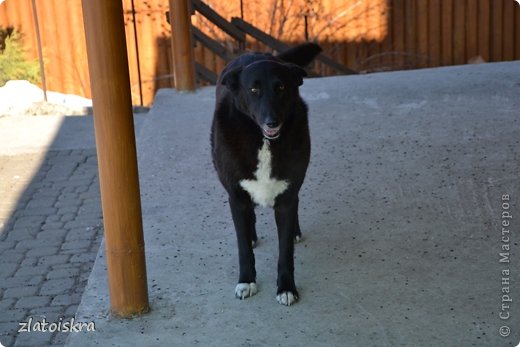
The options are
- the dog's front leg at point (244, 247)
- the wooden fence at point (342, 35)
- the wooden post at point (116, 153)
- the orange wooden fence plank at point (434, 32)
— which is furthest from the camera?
the orange wooden fence plank at point (434, 32)

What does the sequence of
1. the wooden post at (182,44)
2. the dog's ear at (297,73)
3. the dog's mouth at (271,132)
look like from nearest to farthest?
the dog's mouth at (271,132) < the dog's ear at (297,73) < the wooden post at (182,44)

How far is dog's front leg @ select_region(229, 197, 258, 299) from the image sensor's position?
3707 millimetres

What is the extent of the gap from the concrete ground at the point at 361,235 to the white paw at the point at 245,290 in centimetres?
3

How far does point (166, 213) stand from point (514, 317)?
2.21m

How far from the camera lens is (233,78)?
3.59 metres

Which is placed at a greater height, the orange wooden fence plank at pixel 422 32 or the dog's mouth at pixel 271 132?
the dog's mouth at pixel 271 132

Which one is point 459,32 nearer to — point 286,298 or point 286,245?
point 286,245

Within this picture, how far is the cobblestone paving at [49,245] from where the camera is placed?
3922 millimetres

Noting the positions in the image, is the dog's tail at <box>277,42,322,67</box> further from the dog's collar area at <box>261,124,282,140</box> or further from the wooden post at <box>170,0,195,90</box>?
the wooden post at <box>170,0,195,90</box>

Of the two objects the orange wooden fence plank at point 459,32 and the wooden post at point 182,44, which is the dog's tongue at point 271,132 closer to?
the wooden post at point 182,44

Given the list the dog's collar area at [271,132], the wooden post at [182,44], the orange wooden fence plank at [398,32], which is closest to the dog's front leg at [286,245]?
the dog's collar area at [271,132]

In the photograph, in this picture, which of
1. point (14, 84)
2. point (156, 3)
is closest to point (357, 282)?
point (14, 84)

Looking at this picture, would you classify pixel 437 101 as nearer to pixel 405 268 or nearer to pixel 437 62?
pixel 405 268

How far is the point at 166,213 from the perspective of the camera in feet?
15.7
